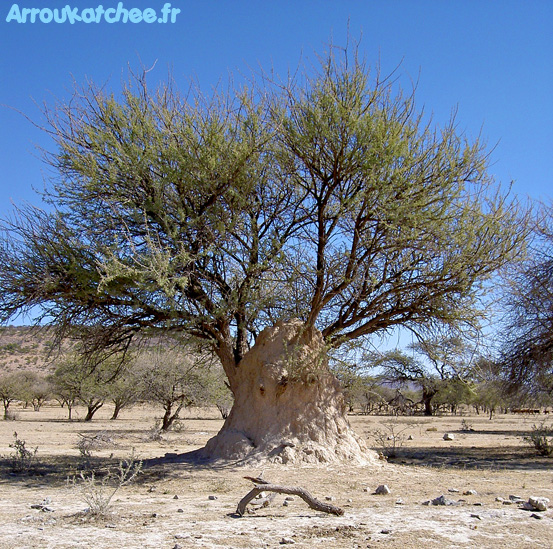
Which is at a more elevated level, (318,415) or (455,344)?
(455,344)

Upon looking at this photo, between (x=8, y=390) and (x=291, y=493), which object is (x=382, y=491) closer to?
(x=291, y=493)

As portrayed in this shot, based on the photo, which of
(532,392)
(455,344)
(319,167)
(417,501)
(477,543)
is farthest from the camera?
(532,392)

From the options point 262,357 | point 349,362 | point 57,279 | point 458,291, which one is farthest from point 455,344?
point 57,279

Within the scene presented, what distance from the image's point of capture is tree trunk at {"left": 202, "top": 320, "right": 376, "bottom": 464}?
40.1 ft

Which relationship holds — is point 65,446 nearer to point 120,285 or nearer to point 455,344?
point 120,285

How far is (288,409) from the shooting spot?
41.6 feet

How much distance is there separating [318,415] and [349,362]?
1.77m

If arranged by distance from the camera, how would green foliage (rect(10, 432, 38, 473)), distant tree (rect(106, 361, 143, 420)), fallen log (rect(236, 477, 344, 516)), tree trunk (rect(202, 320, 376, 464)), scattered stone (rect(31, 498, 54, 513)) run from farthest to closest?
distant tree (rect(106, 361, 143, 420))
tree trunk (rect(202, 320, 376, 464))
green foliage (rect(10, 432, 38, 473))
scattered stone (rect(31, 498, 54, 513))
fallen log (rect(236, 477, 344, 516))

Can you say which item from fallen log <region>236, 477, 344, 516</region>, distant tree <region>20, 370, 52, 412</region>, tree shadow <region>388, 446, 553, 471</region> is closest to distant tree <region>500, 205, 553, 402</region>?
tree shadow <region>388, 446, 553, 471</region>

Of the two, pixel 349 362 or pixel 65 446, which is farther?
pixel 65 446

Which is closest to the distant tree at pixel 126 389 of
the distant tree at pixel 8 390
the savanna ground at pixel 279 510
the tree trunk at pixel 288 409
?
the distant tree at pixel 8 390


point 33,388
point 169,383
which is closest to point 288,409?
point 169,383

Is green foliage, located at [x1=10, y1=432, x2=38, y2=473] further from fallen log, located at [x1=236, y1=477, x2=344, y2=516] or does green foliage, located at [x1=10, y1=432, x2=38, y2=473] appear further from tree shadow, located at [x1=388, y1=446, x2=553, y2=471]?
tree shadow, located at [x1=388, y1=446, x2=553, y2=471]

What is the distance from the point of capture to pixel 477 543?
5.93 meters
